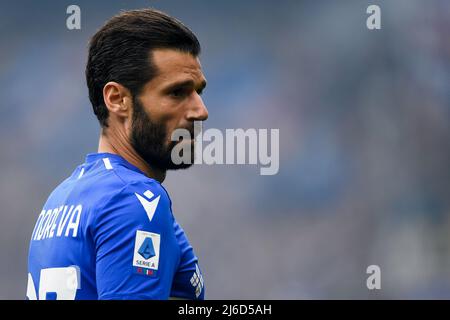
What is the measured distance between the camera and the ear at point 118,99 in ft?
8.58

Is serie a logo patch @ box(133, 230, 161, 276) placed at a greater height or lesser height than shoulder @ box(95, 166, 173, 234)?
lesser

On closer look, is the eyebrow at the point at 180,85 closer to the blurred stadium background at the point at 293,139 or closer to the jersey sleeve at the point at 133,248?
the jersey sleeve at the point at 133,248

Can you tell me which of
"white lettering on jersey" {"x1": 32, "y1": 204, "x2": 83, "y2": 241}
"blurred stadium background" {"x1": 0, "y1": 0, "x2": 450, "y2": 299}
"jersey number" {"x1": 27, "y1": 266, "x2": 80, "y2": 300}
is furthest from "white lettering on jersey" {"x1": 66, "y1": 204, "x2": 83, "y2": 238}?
"blurred stadium background" {"x1": 0, "y1": 0, "x2": 450, "y2": 299}

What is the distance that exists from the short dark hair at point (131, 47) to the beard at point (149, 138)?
73mm

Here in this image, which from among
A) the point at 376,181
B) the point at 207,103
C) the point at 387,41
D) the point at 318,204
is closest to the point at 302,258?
the point at 318,204

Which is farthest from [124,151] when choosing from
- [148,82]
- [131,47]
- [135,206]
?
[135,206]

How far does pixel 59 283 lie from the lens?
2.32 metres

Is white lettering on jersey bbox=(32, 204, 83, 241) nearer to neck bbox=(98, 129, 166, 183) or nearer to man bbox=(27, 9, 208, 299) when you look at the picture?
man bbox=(27, 9, 208, 299)

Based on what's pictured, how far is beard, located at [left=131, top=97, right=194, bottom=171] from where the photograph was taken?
8.53ft

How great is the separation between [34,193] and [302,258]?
302 cm

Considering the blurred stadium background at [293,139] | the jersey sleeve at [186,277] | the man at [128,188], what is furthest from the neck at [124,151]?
the blurred stadium background at [293,139]

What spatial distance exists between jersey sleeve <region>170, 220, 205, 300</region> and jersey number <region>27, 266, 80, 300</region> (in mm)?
305

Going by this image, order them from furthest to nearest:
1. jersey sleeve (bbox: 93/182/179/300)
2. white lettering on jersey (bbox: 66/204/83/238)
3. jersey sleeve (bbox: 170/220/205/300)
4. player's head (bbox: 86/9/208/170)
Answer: player's head (bbox: 86/9/208/170), jersey sleeve (bbox: 170/220/205/300), white lettering on jersey (bbox: 66/204/83/238), jersey sleeve (bbox: 93/182/179/300)

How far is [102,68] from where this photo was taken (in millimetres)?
2689
